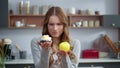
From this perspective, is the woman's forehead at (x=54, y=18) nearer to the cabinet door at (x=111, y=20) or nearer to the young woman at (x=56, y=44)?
the young woman at (x=56, y=44)

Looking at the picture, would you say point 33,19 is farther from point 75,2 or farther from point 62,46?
point 62,46

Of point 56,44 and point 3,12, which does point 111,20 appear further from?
point 56,44

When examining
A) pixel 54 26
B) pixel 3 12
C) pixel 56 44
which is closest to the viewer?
pixel 54 26

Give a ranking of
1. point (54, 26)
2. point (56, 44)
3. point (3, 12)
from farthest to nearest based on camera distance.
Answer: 1. point (3, 12)
2. point (56, 44)
3. point (54, 26)

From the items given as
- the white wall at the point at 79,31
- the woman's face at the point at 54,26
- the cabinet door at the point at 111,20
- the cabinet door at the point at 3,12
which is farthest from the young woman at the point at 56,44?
the white wall at the point at 79,31

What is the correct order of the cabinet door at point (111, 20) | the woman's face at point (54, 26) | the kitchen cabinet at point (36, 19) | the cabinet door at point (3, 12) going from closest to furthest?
1. the woman's face at point (54, 26)
2. the cabinet door at point (3, 12)
3. the cabinet door at point (111, 20)
4. the kitchen cabinet at point (36, 19)

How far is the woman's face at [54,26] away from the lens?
1.55 m

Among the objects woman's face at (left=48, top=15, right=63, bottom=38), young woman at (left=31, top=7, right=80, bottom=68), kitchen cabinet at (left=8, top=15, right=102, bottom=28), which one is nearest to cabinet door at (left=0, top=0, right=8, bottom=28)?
kitchen cabinet at (left=8, top=15, right=102, bottom=28)

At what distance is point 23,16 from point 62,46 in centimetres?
301

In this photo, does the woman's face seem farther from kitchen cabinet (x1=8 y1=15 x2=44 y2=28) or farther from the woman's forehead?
kitchen cabinet (x1=8 y1=15 x2=44 y2=28)

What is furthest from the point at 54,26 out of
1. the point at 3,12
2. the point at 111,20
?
the point at 111,20

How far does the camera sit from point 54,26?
60.8 inches

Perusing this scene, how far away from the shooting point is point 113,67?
12.7 feet

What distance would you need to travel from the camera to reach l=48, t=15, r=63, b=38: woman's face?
1550 mm
